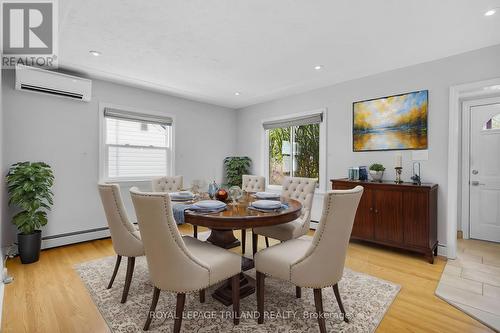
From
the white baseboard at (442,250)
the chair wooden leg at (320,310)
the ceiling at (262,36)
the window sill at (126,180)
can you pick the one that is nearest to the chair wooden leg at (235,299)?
the chair wooden leg at (320,310)

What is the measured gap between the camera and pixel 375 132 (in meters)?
3.63

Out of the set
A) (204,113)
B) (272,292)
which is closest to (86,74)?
(204,113)

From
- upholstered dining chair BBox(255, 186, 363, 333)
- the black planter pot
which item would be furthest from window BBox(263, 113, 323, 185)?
the black planter pot

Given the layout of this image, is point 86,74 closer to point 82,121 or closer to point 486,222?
point 82,121

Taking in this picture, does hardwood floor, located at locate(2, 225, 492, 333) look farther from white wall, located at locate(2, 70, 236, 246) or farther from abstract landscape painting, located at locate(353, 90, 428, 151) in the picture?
abstract landscape painting, located at locate(353, 90, 428, 151)

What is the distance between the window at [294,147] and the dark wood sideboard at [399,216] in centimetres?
118

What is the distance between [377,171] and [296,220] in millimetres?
1541

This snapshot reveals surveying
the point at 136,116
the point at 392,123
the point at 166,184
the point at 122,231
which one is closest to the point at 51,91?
the point at 136,116

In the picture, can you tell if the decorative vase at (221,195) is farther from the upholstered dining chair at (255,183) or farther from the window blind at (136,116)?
the window blind at (136,116)

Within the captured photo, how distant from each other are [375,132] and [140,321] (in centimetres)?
362

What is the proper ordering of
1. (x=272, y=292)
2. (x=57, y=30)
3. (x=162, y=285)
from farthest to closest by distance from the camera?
(x=57, y=30)
(x=272, y=292)
(x=162, y=285)

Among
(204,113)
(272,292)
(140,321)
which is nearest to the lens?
(140,321)

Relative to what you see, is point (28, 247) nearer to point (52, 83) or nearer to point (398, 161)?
point (52, 83)

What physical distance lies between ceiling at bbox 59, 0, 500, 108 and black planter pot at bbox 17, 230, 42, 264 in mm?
2217
